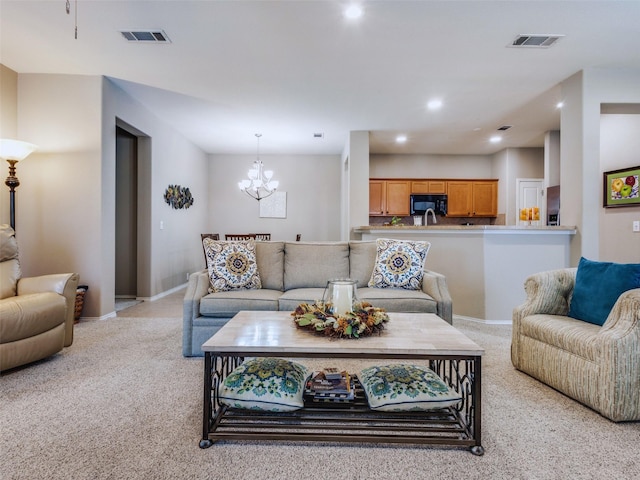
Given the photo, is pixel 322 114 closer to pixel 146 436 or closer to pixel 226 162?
pixel 226 162

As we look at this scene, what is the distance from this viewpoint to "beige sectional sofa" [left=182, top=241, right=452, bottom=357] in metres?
2.85

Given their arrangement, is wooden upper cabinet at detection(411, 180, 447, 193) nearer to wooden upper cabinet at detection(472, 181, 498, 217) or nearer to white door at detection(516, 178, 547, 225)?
wooden upper cabinet at detection(472, 181, 498, 217)

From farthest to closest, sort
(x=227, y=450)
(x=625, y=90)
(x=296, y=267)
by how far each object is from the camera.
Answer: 1. (x=625, y=90)
2. (x=296, y=267)
3. (x=227, y=450)

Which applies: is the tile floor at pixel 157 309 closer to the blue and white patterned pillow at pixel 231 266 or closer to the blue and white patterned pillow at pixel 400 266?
the blue and white patterned pillow at pixel 231 266

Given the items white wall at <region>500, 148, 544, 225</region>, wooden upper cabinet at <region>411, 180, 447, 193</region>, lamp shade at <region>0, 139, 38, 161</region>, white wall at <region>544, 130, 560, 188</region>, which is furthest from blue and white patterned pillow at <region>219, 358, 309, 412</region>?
Answer: white wall at <region>500, 148, 544, 225</region>

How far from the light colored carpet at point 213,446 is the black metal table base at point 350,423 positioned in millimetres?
60

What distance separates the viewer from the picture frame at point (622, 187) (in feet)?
12.7

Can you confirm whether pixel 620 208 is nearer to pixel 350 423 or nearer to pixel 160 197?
pixel 350 423

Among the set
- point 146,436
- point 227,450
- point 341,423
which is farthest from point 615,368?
point 146,436

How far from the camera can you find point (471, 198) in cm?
772

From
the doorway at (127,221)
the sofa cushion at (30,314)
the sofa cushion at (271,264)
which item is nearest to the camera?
the sofa cushion at (30,314)

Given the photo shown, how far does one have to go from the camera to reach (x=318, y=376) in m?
2.02

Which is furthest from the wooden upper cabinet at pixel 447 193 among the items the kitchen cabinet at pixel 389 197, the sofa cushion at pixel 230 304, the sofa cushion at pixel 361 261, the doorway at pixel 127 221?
the sofa cushion at pixel 230 304

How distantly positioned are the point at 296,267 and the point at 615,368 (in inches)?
95.4
